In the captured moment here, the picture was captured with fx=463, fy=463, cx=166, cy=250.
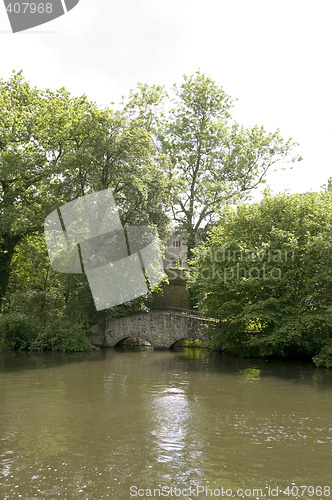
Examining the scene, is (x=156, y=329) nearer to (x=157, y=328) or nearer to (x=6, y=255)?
(x=157, y=328)

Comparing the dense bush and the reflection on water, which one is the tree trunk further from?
the reflection on water

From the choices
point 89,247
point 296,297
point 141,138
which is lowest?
point 296,297

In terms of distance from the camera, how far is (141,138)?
25.8 meters

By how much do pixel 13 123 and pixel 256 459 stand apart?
2139cm

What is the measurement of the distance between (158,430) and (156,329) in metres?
17.9

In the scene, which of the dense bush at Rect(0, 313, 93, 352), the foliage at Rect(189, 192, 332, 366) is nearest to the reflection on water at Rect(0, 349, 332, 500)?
the foliage at Rect(189, 192, 332, 366)

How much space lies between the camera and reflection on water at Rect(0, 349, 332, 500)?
703cm

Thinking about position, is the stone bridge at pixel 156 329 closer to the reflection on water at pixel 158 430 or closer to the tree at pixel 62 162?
the tree at pixel 62 162

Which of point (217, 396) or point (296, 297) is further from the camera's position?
point (296, 297)

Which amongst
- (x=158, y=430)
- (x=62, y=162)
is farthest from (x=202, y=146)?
(x=158, y=430)

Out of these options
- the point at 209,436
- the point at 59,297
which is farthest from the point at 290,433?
the point at 59,297

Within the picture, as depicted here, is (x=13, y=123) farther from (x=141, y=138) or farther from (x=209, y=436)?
(x=209, y=436)

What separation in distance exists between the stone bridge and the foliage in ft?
13.1

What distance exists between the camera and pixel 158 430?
9.71 m
